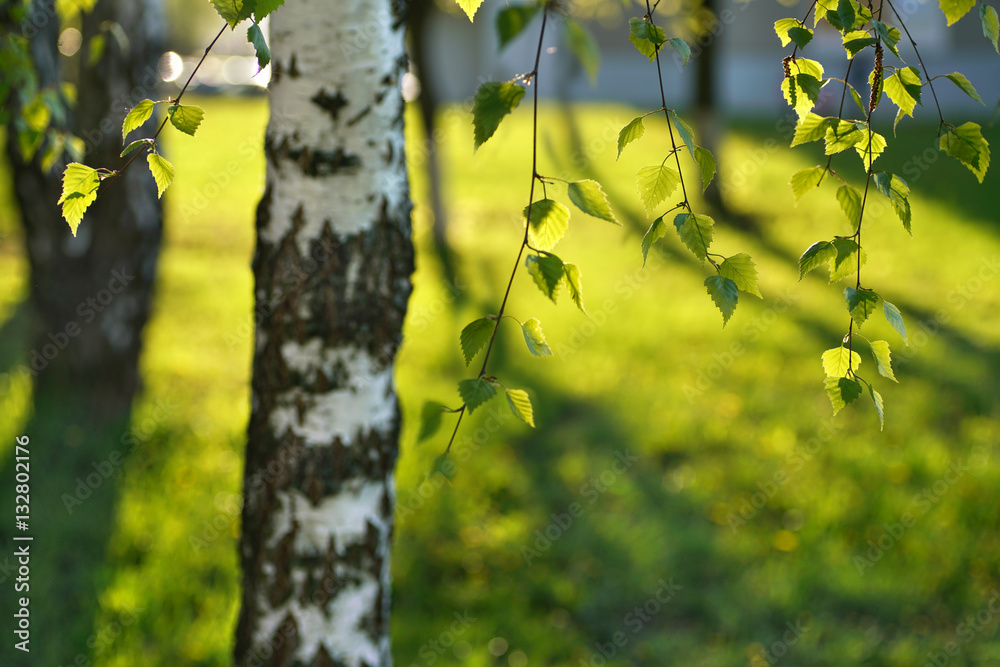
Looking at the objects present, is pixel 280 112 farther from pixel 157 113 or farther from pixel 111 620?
pixel 157 113

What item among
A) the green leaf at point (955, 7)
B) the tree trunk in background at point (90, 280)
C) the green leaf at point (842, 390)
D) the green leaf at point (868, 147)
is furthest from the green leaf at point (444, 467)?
the tree trunk in background at point (90, 280)

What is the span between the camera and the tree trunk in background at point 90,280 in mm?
3811

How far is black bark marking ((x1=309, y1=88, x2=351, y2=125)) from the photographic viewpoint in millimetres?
1778

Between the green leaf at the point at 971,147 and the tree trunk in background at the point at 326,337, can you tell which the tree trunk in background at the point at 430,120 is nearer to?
the tree trunk in background at the point at 326,337

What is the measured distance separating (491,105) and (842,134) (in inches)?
22.6

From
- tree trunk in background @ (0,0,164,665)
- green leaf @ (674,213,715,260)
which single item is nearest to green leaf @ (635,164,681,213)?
green leaf @ (674,213,715,260)

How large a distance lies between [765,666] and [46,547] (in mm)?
2950

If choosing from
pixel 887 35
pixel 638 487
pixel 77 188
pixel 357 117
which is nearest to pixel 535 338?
pixel 887 35

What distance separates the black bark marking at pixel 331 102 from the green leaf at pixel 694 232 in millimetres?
975

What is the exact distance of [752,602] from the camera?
10.4 feet

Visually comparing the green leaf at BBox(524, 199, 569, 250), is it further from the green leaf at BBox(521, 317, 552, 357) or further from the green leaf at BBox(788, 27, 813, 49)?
the green leaf at BBox(788, 27, 813, 49)

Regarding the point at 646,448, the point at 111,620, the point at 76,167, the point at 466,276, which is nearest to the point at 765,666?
the point at 646,448

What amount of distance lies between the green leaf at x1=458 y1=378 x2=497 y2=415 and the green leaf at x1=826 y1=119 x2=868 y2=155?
65cm

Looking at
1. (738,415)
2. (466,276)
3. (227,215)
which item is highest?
(738,415)
